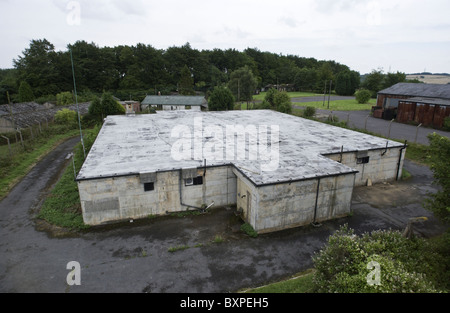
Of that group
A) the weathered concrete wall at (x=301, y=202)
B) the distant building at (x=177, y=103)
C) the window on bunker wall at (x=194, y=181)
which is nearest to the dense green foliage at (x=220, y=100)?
the distant building at (x=177, y=103)

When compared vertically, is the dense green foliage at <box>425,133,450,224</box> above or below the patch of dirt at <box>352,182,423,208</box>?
above

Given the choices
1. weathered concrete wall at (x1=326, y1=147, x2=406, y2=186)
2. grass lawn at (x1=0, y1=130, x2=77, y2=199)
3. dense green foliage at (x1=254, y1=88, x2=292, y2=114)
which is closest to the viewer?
weathered concrete wall at (x1=326, y1=147, x2=406, y2=186)

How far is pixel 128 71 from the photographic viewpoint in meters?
79.2

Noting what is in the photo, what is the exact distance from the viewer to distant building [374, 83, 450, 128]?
3328cm

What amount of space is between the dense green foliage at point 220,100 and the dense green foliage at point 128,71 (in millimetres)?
22128

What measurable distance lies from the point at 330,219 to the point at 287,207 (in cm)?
280

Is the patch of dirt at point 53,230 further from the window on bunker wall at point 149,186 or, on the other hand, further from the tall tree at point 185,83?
the tall tree at point 185,83

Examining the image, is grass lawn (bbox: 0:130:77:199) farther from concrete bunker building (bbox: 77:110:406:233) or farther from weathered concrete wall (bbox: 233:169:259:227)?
weathered concrete wall (bbox: 233:169:259:227)

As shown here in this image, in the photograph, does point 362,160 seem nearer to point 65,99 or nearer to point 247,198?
point 247,198

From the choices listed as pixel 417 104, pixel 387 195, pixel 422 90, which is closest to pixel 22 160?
pixel 387 195

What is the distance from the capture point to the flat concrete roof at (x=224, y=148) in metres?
14.3

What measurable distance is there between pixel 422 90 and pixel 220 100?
31.0m

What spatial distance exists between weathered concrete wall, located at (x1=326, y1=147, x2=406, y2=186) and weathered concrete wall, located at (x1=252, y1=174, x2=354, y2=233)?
4.28 meters

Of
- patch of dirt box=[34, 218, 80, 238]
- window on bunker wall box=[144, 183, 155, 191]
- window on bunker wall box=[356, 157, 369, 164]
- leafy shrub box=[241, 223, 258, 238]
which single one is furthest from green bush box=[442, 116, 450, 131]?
patch of dirt box=[34, 218, 80, 238]
